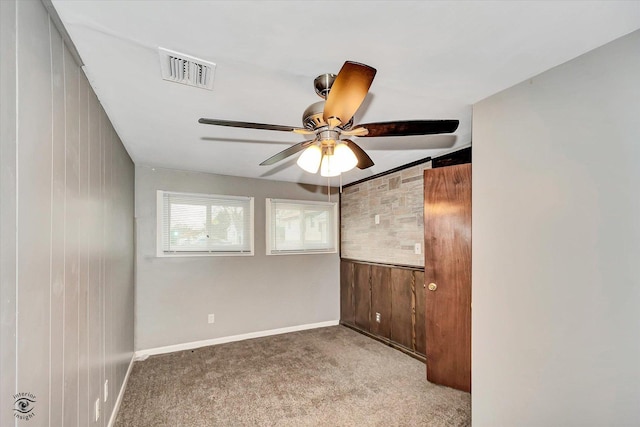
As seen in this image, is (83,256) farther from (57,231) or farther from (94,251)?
(57,231)

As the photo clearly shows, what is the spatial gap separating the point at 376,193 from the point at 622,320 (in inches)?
119

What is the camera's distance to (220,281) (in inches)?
159

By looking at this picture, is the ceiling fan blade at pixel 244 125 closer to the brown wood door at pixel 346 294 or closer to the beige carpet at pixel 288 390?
the beige carpet at pixel 288 390

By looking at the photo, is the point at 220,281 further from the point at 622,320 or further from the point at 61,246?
the point at 622,320

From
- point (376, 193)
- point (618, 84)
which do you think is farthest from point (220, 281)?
point (618, 84)

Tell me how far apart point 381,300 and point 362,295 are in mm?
438

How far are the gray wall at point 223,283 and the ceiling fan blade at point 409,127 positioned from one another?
2904 mm

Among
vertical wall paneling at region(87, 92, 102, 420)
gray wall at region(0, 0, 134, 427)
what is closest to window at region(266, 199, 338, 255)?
gray wall at region(0, 0, 134, 427)

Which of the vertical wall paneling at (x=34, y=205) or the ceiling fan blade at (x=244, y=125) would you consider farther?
the ceiling fan blade at (x=244, y=125)

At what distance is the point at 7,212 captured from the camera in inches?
34.0

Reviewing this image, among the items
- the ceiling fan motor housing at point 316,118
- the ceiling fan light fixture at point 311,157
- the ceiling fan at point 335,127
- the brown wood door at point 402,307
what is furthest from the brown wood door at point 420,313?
the ceiling fan motor housing at point 316,118

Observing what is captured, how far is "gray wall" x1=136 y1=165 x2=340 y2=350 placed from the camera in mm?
3646

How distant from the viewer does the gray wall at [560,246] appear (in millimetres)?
1348

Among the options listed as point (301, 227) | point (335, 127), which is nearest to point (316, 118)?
point (335, 127)
